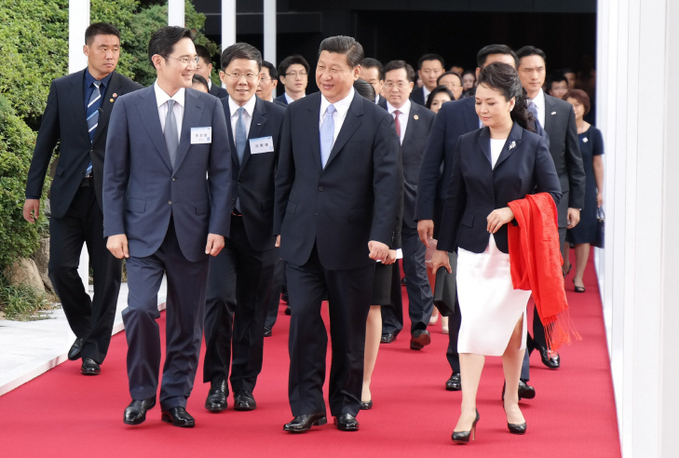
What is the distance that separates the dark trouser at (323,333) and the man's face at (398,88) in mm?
2475

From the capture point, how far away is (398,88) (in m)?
6.84

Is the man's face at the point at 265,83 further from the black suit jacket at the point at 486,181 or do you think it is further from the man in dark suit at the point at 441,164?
the black suit jacket at the point at 486,181

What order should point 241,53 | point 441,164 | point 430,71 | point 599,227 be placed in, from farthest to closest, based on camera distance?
point 430,71, point 599,227, point 441,164, point 241,53

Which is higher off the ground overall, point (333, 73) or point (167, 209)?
point (333, 73)

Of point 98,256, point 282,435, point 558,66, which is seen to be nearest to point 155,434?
point 282,435

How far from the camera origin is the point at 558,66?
65.8ft

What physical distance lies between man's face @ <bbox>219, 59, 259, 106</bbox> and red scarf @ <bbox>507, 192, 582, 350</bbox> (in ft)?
4.70

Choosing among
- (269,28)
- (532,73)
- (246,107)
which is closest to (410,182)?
(532,73)

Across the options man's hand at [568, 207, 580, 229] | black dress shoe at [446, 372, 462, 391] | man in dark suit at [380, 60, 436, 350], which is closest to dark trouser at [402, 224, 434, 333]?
man in dark suit at [380, 60, 436, 350]

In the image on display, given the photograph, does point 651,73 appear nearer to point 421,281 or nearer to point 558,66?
point 421,281

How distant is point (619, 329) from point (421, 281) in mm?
1740

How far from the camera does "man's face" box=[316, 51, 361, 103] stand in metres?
4.48

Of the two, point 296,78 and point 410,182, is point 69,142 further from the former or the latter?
point 296,78

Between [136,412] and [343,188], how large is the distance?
4.46 feet
